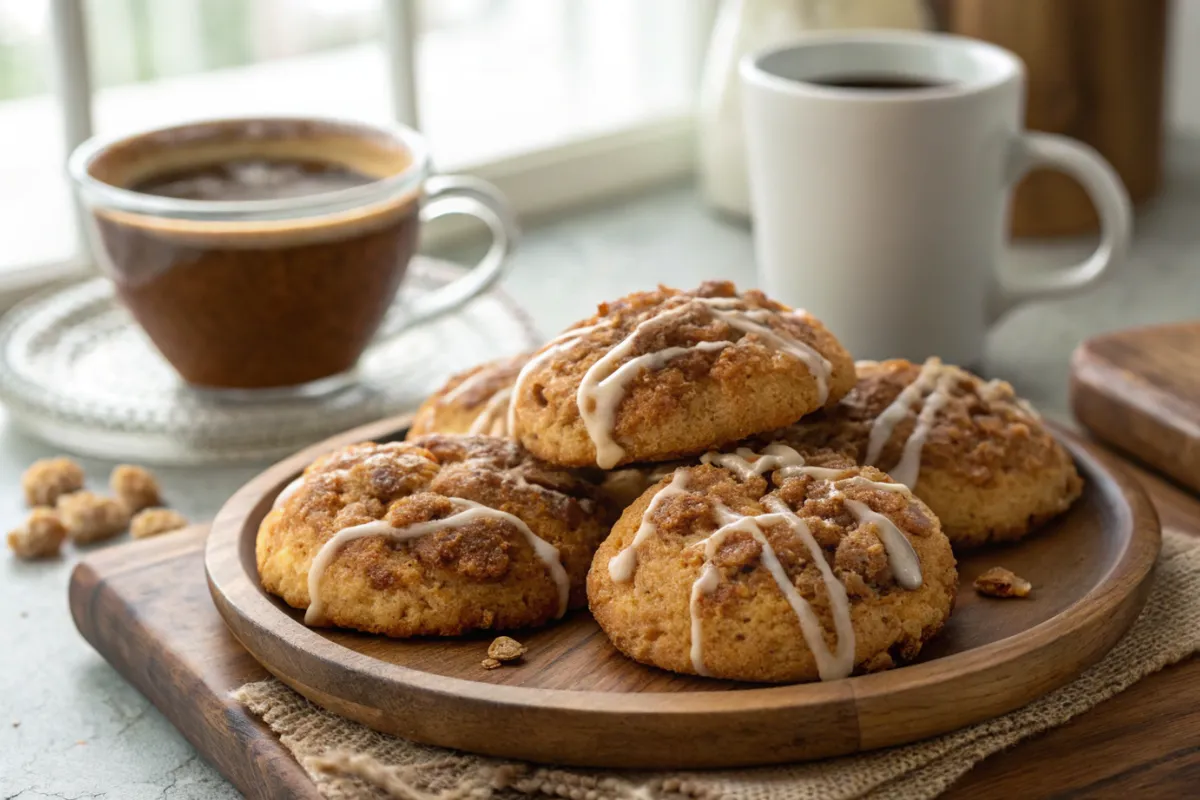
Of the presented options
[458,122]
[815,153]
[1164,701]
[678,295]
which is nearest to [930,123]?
[815,153]

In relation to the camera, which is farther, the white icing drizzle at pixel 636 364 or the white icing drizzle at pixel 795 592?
the white icing drizzle at pixel 636 364

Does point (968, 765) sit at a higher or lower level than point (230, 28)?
lower

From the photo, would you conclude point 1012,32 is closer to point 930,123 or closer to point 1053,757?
point 930,123

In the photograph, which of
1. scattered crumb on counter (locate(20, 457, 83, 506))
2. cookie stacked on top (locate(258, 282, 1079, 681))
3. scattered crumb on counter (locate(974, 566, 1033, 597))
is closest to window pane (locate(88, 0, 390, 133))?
scattered crumb on counter (locate(20, 457, 83, 506))

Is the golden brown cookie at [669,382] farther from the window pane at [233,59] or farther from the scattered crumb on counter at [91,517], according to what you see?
the window pane at [233,59]

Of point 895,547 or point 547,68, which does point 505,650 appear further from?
point 547,68

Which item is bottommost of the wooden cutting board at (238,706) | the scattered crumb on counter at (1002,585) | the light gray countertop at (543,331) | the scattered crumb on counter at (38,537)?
the light gray countertop at (543,331)

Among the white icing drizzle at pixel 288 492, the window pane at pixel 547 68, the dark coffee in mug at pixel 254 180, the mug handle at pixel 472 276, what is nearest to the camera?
the white icing drizzle at pixel 288 492

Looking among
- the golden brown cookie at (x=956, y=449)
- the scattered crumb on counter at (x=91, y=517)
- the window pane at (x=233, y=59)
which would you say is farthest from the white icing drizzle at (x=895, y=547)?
the window pane at (x=233, y=59)
